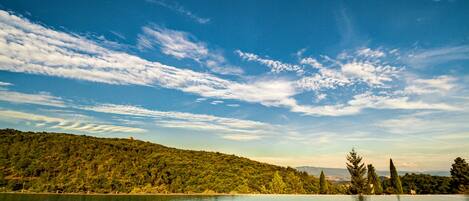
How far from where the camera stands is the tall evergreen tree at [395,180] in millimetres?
114688

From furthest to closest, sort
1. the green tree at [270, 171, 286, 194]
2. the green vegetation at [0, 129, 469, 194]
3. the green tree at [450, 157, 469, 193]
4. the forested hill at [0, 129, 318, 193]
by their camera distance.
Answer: the forested hill at [0, 129, 318, 193] < the green tree at [270, 171, 286, 194] < the green vegetation at [0, 129, 469, 194] < the green tree at [450, 157, 469, 193]

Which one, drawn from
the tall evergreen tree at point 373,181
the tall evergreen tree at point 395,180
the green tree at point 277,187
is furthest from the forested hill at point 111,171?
the tall evergreen tree at point 395,180

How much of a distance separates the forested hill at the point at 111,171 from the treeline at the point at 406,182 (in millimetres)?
37759

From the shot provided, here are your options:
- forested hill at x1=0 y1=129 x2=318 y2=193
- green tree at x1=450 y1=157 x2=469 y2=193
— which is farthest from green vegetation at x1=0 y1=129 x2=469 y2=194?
green tree at x1=450 y1=157 x2=469 y2=193

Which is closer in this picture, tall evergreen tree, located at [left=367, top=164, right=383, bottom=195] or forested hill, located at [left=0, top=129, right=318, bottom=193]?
tall evergreen tree, located at [left=367, top=164, right=383, bottom=195]

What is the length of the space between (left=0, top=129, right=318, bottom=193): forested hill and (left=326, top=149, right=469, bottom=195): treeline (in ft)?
124

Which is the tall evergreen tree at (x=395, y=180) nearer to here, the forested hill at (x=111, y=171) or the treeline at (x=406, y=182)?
the treeline at (x=406, y=182)

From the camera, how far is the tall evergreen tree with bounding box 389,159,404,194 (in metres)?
115

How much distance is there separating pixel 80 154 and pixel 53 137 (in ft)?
72.3

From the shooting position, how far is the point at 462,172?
10300 cm

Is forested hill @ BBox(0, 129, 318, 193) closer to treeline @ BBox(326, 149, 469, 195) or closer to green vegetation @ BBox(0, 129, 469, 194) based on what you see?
green vegetation @ BBox(0, 129, 469, 194)

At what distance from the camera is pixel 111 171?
160 meters

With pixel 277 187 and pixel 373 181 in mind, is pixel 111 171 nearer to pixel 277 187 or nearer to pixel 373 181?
pixel 277 187

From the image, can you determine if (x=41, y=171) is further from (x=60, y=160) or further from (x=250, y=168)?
(x=250, y=168)
